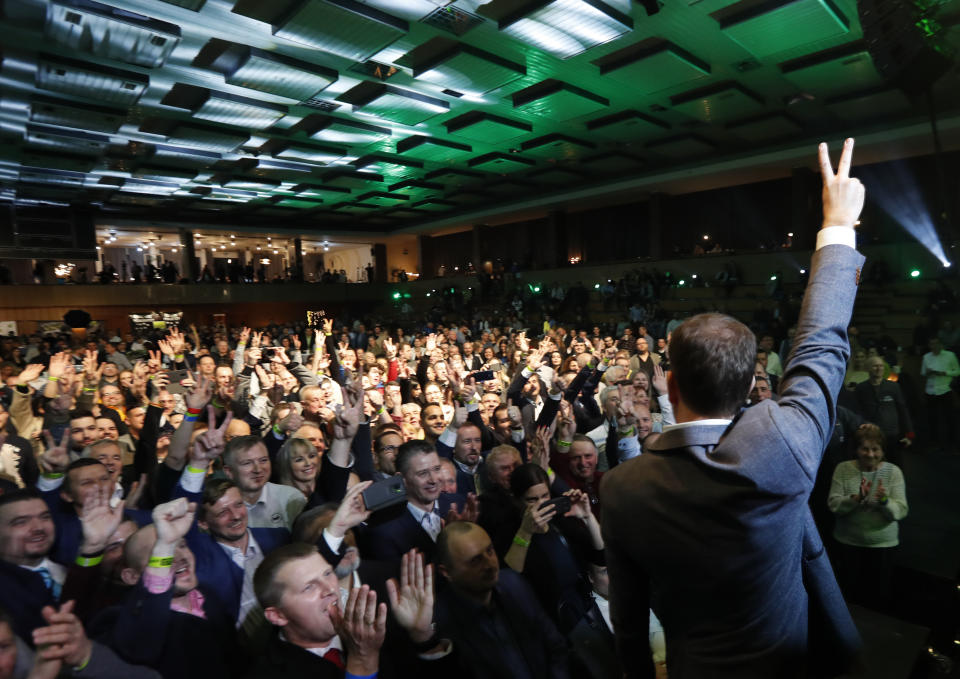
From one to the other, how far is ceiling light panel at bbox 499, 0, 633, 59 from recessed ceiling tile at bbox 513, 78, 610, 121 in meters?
1.51

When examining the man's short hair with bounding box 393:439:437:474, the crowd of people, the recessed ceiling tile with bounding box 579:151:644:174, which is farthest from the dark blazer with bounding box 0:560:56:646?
the recessed ceiling tile with bounding box 579:151:644:174

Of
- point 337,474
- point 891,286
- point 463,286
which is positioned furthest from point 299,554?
point 463,286

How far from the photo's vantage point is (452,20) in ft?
17.0

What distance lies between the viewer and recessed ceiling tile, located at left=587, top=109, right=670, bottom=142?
8.39 metres

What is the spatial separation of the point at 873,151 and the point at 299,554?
39.8 ft

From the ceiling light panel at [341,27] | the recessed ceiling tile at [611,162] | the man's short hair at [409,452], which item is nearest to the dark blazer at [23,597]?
the man's short hair at [409,452]

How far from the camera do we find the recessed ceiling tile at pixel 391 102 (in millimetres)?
6895

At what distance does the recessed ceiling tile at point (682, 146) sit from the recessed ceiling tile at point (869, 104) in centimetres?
212

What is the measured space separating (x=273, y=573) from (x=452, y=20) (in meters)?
5.40

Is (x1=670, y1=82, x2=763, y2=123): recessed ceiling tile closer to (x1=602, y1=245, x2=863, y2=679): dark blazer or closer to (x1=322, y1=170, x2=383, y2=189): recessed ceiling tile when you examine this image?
(x1=322, y1=170, x2=383, y2=189): recessed ceiling tile

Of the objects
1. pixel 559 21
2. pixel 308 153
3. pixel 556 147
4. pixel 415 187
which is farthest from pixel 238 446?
pixel 415 187

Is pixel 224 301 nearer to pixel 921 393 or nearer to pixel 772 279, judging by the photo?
pixel 772 279

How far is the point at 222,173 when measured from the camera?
420 inches

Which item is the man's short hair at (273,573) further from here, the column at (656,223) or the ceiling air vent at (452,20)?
the column at (656,223)
